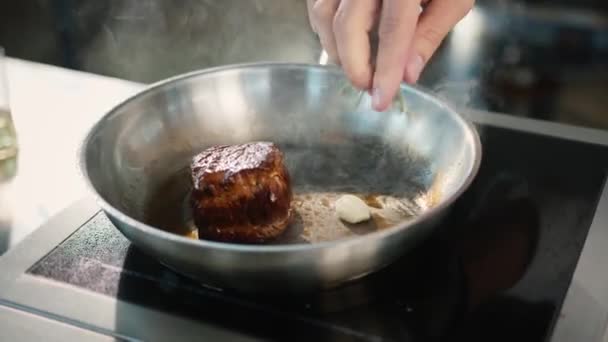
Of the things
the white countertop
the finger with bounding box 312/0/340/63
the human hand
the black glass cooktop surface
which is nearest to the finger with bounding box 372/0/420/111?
the human hand

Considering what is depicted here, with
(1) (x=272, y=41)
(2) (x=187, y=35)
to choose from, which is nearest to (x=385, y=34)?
(1) (x=272, y=41)

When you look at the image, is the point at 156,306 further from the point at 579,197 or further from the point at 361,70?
the point at 579,197

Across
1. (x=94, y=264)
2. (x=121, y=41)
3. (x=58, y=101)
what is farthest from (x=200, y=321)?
(x=121, y=41)

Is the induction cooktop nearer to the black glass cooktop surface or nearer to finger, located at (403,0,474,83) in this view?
the black glass cooktop surface

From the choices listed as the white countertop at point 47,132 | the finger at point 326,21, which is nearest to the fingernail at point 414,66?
the finger at point 326,21

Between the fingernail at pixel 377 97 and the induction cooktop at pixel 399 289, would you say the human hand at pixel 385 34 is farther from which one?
the induction cooktop at pixel 399 289
